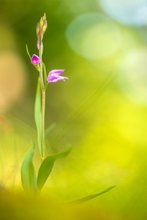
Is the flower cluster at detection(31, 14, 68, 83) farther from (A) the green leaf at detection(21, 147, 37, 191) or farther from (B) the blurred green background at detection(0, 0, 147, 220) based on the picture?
(B) the blurred green background at detection(0, 0, 147, 220)

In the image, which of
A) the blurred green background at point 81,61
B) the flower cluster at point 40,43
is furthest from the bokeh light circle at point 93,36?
the flower cluster at point 40,43

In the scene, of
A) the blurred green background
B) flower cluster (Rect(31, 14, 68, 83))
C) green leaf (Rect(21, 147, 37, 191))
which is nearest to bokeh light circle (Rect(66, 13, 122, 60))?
the blurred green background

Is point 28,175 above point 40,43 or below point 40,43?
below

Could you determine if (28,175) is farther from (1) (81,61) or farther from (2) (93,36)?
(2) (93,36)

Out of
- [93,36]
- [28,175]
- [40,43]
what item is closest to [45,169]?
[28,175]

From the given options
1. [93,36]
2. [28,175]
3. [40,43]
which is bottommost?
[93,36]

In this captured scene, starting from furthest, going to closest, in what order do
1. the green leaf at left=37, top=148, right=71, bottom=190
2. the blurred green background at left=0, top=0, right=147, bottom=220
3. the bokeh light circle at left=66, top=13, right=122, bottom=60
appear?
the bokeh light circle at left=66, top=13, right=122, bottom=60 → the blurred green background at left=0, top=0, right=147, bottom=220 → the green leaf at left=37, top=148, right=71, bottom=190

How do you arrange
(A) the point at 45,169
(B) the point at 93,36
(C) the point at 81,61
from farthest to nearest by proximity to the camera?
(B) the point at 93,36
(C) the point at 81,61
(A) the point at 45,169

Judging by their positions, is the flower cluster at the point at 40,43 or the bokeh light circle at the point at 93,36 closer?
the flower cluster at the point at 40,43

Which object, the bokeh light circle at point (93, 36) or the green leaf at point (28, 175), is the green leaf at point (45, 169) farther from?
the bokeh light circle at point (93, 36)

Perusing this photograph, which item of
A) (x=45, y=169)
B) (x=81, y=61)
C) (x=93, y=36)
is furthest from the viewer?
(x=93, y=36)
